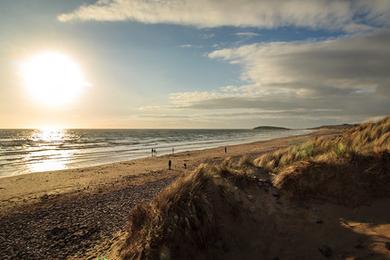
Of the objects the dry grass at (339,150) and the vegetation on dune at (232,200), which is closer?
the vegetation on dune at (232,200)

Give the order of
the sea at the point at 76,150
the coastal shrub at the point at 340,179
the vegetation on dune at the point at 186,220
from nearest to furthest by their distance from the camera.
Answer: the vegetation on dune at the point at 186,220
the coastal shrub at the point at 340,179
the sea at the point at 76,150

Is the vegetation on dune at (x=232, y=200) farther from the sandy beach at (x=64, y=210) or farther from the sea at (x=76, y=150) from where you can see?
the sea at (x=76, y=150)

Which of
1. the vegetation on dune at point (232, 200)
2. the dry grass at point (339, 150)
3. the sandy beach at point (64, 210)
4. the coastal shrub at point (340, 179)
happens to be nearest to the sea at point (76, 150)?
the sandy beach at point (64, 210)

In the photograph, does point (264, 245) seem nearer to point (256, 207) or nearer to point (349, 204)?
point (256, 207)

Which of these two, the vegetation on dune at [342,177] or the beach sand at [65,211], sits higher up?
the vegetation on dune at [342,177]

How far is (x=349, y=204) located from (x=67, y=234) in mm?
8151

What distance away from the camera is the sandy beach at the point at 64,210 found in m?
9.54

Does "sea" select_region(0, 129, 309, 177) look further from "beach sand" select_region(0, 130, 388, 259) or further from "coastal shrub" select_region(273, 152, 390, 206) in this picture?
"coastal shrub" select_region(273, 152, 390, 206)

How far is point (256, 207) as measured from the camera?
6.73m

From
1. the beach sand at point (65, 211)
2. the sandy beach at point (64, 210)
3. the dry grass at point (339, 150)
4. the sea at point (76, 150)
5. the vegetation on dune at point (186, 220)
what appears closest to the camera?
the vegetation on dune at point (186, 220)

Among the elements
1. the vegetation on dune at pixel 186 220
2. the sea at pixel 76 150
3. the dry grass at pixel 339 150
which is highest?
the dry grass at pixel 339 150

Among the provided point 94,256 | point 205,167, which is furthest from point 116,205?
point 205,167

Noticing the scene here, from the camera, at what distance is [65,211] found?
13.4 metres

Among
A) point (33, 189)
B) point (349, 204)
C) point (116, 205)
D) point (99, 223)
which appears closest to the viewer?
point (349, 204)
